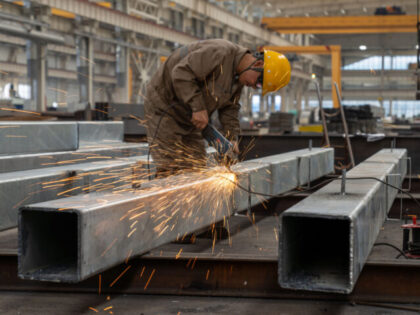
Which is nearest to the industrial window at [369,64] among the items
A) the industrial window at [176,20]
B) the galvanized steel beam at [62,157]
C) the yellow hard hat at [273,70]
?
the industrial window at [176,20]

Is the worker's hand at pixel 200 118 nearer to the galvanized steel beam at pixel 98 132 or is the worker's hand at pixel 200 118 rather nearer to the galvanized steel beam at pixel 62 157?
the galvanized steel beam at pixel 62 157

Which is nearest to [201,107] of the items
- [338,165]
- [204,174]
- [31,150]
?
[204,174]

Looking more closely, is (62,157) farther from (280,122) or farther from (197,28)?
(197,28)

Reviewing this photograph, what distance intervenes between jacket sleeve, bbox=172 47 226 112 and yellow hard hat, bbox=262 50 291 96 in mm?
301

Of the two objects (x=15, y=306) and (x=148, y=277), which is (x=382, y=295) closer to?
(x=148, y=277)

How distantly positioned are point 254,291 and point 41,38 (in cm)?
972

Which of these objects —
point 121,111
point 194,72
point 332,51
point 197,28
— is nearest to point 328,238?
point 194,72

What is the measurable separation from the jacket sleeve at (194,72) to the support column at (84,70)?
30.9 ft

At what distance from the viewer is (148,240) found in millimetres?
2568

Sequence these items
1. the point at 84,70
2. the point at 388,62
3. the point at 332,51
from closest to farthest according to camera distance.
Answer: the point at 84,70 < the point at 332,51 < the point at 388,62

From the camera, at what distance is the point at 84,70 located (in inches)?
510

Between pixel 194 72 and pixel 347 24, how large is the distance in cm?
1650

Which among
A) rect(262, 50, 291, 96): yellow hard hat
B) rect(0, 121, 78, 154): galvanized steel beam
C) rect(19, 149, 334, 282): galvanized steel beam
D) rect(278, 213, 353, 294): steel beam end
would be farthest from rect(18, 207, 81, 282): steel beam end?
rect(0, 121, 78, 154): galvanized steel beam

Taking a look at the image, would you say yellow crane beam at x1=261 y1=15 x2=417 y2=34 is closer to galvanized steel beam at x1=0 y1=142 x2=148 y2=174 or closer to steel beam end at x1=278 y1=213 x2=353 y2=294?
galvanized steel beam at x1=0 y1=142 x2=148 y2=174
